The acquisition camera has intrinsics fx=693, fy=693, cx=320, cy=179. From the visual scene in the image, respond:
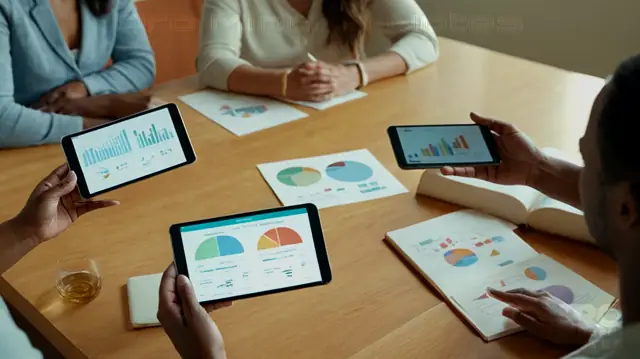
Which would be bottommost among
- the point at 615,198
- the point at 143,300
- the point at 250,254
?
the point at 143,300

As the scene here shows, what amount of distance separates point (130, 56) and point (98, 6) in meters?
0.16

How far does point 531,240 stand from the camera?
1.20 metres

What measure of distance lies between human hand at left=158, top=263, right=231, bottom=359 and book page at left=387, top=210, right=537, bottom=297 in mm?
372

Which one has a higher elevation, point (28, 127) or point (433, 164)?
point (433, 164)

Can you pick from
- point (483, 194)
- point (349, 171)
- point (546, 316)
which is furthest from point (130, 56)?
point (546, 316)

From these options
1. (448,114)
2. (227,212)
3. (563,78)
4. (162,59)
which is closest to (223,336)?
(227,212)

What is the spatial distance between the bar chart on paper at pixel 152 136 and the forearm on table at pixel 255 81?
0.48 metres

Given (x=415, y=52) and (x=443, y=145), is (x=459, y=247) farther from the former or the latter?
(x=415, y=52)

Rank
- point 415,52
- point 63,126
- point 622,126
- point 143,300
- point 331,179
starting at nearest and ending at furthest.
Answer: point 622,126
point 143,300
point 331,179
point 63,126
point 415,52

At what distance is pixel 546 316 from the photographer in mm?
983

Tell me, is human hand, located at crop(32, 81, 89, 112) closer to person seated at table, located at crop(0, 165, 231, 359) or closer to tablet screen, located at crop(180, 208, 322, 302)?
person seated at table, located at crop(0, 165, 231, 359)

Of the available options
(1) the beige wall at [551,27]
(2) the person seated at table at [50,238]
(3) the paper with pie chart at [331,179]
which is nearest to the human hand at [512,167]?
(3) the paper with pie chart at [331,179]

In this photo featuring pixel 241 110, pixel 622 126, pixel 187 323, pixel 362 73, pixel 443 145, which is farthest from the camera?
pixel 362 73

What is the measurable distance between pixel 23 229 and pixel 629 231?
0.87m
